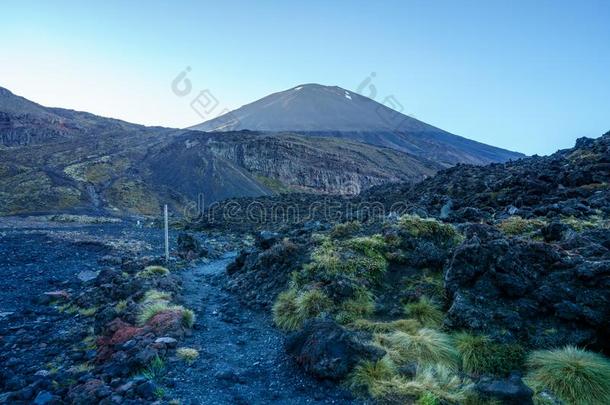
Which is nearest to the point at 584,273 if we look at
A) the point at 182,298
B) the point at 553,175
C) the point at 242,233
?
the point at 182,298

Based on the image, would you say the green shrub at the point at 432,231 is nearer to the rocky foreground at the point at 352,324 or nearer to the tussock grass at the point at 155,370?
the rocky foreground at the point at 352,324

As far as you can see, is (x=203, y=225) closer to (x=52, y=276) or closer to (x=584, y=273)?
(x=52, y=276)

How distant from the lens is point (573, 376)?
4.83m

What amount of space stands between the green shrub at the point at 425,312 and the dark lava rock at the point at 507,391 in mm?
2169

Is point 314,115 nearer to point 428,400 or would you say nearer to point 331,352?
point 331,352

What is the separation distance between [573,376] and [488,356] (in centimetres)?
102

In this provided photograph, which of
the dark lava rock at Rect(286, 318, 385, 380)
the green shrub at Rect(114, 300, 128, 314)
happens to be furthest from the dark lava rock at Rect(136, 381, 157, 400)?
the green shrub at Rect(114, 300, 128, 314)

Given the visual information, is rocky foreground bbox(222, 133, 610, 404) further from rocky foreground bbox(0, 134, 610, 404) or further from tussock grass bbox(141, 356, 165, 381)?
tussock grass bbox(141, 356, 165, 381)

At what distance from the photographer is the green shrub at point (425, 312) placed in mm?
6845

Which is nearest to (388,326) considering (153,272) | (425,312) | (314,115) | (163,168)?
(425,312)

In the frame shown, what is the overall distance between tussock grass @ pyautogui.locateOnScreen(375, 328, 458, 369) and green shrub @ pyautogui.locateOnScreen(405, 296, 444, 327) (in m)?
0.71

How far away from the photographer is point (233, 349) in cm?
660

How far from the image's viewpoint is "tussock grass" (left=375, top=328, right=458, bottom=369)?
18.1ft

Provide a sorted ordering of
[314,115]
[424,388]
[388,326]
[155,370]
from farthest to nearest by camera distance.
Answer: [314,115]
[388,326]
[155,370]
[424,388]
